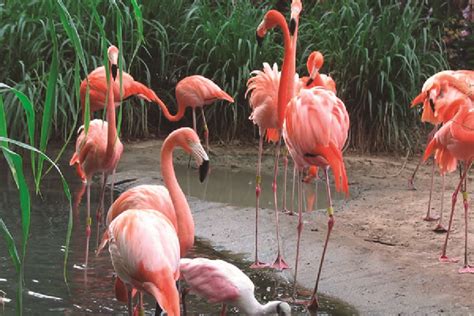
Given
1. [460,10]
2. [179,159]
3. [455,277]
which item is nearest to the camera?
[455,277]

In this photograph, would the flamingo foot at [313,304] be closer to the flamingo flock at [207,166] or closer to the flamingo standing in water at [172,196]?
the flamingo flock at [207,166]

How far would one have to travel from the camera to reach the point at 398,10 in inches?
359

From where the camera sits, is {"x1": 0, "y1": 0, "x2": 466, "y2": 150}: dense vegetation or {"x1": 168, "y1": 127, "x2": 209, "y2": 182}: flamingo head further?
{"x1": 0, "y1": 0, "x2": 466, "y2": 150}: dense vegetation

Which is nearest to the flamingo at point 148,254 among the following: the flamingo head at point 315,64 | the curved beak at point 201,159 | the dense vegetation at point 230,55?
the curved beak at point 201,159

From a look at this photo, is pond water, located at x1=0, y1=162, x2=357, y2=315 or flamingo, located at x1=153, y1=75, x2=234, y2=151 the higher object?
flamingo, located at x1=153, y1=75, x2=234, y2=151

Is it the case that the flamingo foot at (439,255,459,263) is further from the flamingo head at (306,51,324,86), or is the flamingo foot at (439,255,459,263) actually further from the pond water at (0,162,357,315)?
the flamingo head at (306,51,324,86)

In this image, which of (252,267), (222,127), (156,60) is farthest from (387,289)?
(156,60)

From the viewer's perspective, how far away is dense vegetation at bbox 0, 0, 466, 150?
27.4 feet

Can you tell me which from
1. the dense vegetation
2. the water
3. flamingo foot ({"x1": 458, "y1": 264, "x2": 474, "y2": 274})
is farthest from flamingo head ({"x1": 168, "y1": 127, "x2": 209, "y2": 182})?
the dense vegetation

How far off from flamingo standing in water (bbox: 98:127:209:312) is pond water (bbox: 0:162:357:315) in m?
0.40

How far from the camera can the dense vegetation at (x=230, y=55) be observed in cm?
835

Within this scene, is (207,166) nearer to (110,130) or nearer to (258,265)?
(110,130)

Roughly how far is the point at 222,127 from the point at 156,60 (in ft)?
3.53

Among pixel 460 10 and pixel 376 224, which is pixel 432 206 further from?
pixel 460 10
